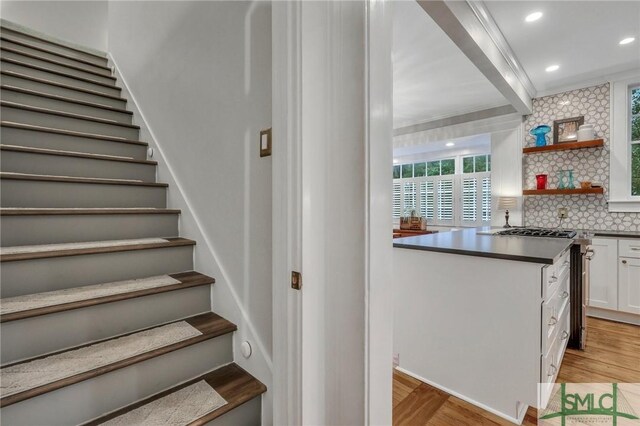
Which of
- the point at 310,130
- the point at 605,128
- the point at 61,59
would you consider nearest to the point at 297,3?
the point at 310,130

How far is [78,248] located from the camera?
4.64ft

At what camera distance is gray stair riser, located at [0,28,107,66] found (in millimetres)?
2932

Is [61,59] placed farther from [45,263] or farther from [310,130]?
[310,130]

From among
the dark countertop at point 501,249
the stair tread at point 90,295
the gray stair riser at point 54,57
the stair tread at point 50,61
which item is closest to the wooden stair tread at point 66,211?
the stair tread at point 90,295

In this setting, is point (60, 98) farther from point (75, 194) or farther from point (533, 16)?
point (533, 16)

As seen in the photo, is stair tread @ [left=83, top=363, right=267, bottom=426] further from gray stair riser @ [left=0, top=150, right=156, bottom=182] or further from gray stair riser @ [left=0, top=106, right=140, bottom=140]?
gray stair riser @ [left=0, top=106, right=140, bottom=140]

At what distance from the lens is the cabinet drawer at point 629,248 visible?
3.06 meters

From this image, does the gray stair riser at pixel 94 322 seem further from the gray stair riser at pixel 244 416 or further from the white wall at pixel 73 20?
the white wall at pixel 73 20

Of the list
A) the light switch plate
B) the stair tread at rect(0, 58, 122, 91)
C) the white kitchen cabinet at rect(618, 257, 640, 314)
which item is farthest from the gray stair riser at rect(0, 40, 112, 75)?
the white kitchen cabinet at rect(618, 257, 640, 314)

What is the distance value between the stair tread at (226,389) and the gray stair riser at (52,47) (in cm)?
353

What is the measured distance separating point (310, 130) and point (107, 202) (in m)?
1.62

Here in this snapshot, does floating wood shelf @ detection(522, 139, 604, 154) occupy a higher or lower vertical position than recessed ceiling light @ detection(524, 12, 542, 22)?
lower

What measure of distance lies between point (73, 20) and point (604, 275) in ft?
23.5

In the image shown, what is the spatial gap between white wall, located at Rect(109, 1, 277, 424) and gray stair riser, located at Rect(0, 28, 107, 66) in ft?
5.22
